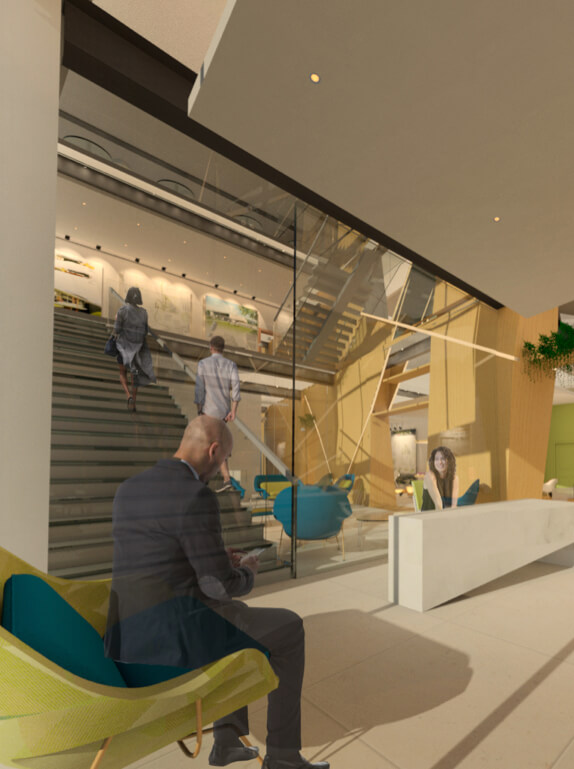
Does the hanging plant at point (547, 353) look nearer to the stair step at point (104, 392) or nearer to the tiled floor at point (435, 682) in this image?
the tiled floor at point (435, 682)

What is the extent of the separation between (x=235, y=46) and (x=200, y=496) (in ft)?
7.58

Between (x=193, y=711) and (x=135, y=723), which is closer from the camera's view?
(x=135, y=723)

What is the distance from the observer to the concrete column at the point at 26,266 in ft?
7.22

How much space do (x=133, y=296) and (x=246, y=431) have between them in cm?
141

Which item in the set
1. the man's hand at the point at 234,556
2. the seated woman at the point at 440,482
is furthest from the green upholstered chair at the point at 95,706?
the seated woman at the point at 440,482

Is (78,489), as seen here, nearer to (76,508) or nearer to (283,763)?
(76,508)

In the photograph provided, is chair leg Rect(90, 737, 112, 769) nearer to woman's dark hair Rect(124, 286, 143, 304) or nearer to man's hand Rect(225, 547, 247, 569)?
man's hand Rect(225, 547, 247, 569)

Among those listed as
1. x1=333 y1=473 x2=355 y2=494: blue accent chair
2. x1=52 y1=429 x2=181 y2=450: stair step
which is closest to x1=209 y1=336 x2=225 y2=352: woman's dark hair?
x1=52 y1=429 x2=181 y2=450: stair step

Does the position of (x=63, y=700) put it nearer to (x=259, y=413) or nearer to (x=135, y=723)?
(x=135, y=723)

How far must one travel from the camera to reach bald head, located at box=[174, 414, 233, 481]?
1.79m

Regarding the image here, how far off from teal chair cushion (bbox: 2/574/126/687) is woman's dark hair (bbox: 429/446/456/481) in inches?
188

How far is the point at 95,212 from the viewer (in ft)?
10.1

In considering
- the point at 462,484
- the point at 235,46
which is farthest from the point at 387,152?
the point at 462,484

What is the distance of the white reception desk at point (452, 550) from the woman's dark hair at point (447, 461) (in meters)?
1.28
